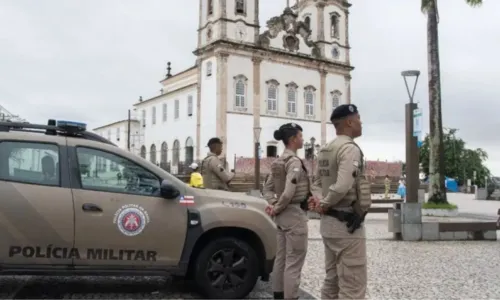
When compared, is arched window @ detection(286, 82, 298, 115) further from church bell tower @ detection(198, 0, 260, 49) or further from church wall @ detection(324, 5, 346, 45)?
church wall @ detection(324, 5, 346, 45)

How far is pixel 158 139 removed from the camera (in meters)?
56.5

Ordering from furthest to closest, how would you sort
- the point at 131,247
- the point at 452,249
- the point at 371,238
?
the point at 371,238, the point at 452,249, the point at 131,247

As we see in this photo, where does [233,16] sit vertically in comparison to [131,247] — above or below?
above

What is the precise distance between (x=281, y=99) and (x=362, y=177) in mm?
43352

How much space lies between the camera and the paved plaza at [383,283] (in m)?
6.29

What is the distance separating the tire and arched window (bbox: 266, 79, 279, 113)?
4103cm

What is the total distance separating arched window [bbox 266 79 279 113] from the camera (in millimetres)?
46847

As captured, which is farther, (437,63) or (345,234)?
(437,63)

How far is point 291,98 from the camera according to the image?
159 feet

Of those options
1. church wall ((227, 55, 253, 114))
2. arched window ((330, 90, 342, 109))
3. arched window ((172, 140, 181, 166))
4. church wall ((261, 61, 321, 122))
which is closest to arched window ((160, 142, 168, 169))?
arched window ((172, 140, 181, 166))

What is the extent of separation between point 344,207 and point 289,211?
1.30 metres

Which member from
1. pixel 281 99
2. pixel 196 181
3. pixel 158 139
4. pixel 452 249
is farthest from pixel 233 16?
pixel 452 249

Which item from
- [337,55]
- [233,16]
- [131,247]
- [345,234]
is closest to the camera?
[345,234]

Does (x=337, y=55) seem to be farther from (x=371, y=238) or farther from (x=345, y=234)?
(x=345, y=234)
